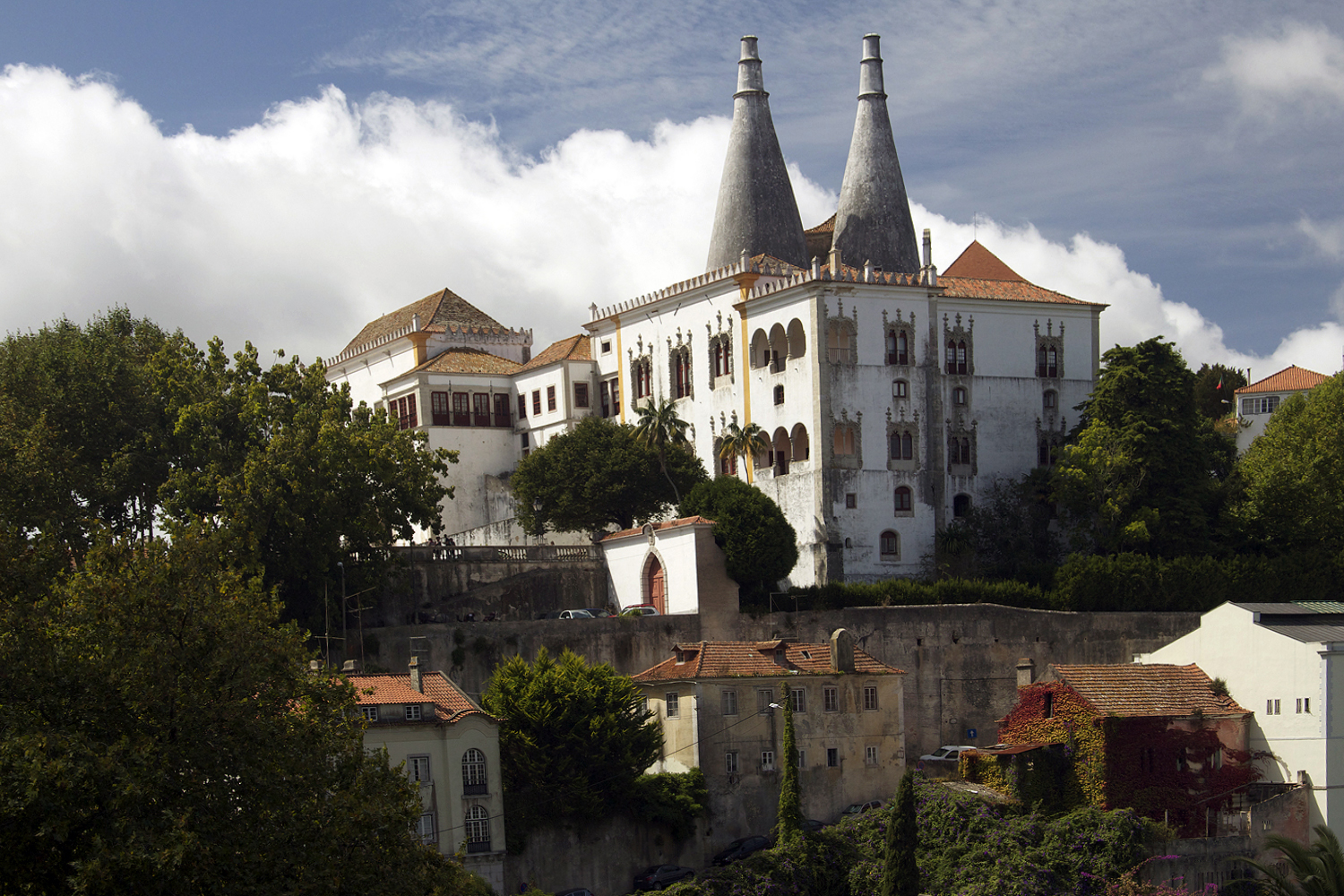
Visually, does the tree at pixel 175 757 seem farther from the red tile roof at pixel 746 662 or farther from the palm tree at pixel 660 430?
the palm tree at pixel 660 430

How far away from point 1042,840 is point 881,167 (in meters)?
35.7

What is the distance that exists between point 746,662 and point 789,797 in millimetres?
5256

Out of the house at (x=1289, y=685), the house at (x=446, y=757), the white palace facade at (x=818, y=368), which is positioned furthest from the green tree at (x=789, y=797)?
the white palace facade at (x=818, y=368)

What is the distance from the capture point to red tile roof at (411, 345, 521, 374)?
78875mm

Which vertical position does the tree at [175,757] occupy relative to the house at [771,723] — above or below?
above

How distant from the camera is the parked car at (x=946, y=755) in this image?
54.1 meters

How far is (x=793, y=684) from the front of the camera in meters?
51.6

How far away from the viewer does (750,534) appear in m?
59.3

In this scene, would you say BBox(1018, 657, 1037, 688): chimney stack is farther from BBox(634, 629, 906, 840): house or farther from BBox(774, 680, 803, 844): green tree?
BBox(774, 680, 803, 844): green tree

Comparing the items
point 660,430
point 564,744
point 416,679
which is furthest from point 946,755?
point 660,430

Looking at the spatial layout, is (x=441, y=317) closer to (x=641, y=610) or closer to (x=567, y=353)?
(x=567, y=353)

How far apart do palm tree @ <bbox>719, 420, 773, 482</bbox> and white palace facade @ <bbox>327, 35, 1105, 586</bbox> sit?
0.46 m

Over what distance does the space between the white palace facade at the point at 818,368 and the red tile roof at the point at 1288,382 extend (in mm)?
34110

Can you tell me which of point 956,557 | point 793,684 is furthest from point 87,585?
point 956,557
